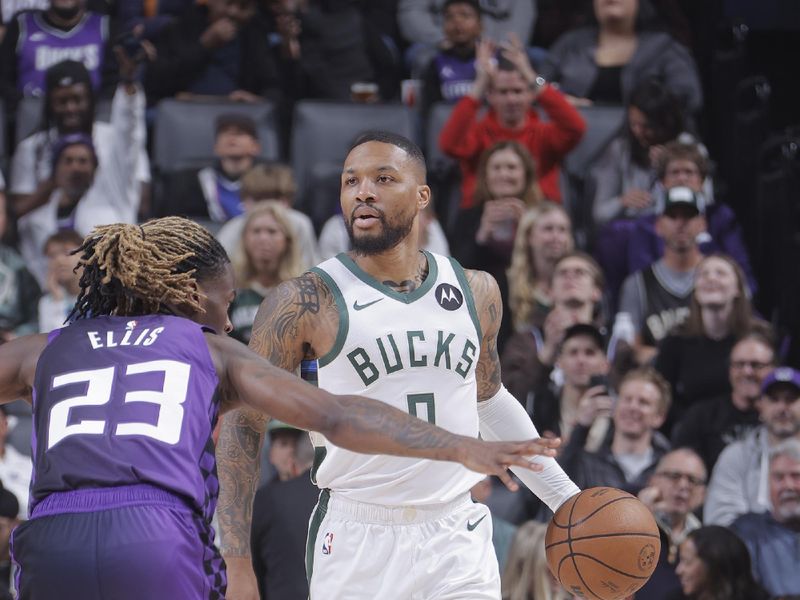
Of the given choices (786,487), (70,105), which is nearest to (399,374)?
(786,487)

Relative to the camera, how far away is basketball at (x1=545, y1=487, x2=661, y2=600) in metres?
4.81

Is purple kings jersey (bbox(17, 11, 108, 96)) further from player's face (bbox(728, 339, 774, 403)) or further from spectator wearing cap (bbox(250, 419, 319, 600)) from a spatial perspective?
player's face (bbox(728, 339, 774, 403))

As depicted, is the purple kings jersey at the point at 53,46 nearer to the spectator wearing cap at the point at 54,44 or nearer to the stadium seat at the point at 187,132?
the spectator wearing cap at the point at 54,44

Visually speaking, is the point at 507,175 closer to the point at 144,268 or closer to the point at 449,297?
the point at 449,297

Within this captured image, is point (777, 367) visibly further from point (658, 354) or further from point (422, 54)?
point (422, 54)

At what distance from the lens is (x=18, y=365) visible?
13.2ft

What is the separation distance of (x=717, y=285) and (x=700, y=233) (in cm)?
86

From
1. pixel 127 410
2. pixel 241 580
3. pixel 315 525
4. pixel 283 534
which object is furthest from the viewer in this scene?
pixel 283 534

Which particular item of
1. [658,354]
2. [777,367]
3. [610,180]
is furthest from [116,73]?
[777,367]

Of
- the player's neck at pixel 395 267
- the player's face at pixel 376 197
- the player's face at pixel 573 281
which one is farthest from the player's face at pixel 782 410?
the player's face at pixel 376 197

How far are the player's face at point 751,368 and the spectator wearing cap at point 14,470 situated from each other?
3976 millimetres

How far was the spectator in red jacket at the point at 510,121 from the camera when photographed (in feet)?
32.2

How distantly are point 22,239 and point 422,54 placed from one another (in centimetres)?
341

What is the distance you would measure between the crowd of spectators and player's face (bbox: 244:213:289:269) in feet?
0.05
